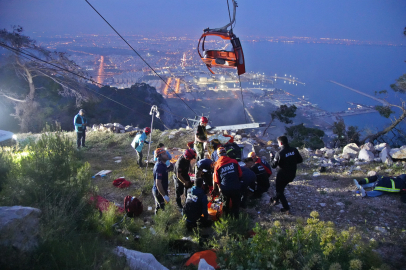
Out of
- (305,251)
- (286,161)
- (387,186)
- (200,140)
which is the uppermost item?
(286,161)

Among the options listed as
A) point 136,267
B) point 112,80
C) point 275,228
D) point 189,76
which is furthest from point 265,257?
point 189,76

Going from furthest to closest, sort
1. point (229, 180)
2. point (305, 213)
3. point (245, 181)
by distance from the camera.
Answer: point (305, 213) < point (245, 181) < point (229, 180)

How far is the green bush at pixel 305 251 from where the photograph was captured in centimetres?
263

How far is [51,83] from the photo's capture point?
29641 millimetres

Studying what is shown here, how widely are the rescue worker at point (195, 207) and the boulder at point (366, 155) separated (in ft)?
23.2

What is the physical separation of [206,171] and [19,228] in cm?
365

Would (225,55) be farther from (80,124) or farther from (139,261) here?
(80,124)

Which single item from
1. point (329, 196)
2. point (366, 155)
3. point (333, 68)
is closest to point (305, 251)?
point (329, 196)

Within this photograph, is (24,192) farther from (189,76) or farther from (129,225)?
(189,76)

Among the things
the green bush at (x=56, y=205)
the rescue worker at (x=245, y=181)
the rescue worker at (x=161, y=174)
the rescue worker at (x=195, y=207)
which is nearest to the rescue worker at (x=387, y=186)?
the rescue worker at (x=245, y=181)

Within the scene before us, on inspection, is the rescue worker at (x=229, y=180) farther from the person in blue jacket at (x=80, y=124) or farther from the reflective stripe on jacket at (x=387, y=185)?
the person in blue jacket at (x=80, y=124)

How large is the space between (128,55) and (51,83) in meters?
44.9

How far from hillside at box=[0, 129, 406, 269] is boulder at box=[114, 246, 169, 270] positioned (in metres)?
0.51

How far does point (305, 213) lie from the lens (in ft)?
17.8
